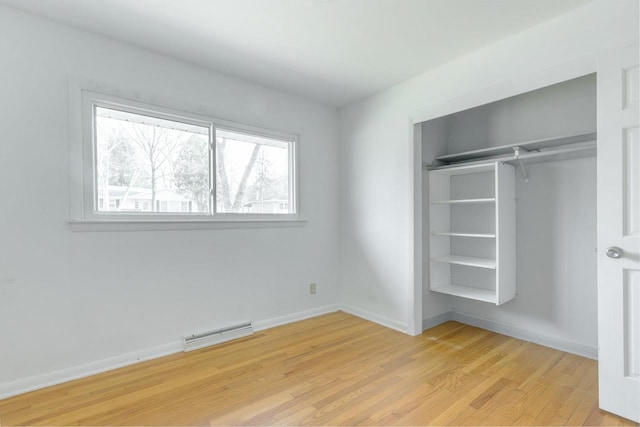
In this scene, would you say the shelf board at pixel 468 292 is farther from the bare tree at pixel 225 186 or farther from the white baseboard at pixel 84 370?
the white baseboard at pixel 84 370

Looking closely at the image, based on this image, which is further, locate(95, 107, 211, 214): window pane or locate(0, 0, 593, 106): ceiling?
locate(95, 107, 211, 214): window pane

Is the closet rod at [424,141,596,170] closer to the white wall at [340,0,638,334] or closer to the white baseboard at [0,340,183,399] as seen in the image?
the white wall at [340,0,638,334]

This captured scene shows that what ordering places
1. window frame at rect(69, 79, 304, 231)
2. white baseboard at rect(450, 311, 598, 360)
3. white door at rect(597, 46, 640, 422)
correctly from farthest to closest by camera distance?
1. white baseboard at rect(450, 311, 598, 360)
2. window frame at rect(69, 79, 304, 231)
3. white door at rect(597, 46, 640, 422)

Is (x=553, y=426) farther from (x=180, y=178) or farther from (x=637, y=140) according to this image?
(x=180, y=178)

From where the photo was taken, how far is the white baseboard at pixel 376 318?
3.12 metres

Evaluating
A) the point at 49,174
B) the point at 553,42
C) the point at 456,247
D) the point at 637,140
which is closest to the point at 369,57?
the point at 553,42

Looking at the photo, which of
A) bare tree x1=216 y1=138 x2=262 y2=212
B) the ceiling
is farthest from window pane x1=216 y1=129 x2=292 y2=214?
the ceiling

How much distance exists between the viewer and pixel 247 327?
9.94ft

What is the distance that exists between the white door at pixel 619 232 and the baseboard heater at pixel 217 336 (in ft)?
8.66

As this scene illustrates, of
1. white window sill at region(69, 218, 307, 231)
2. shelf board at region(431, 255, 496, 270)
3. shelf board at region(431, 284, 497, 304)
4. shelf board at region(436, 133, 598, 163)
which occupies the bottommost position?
shelf board at region(431, 284, 497, 304)

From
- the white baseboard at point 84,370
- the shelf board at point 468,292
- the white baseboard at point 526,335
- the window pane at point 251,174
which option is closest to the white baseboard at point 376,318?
the shelf board at point 468,292

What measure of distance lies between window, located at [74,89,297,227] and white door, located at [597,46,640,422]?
2.54 m

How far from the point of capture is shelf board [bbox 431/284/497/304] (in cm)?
282

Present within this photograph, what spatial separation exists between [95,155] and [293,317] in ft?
7.68
